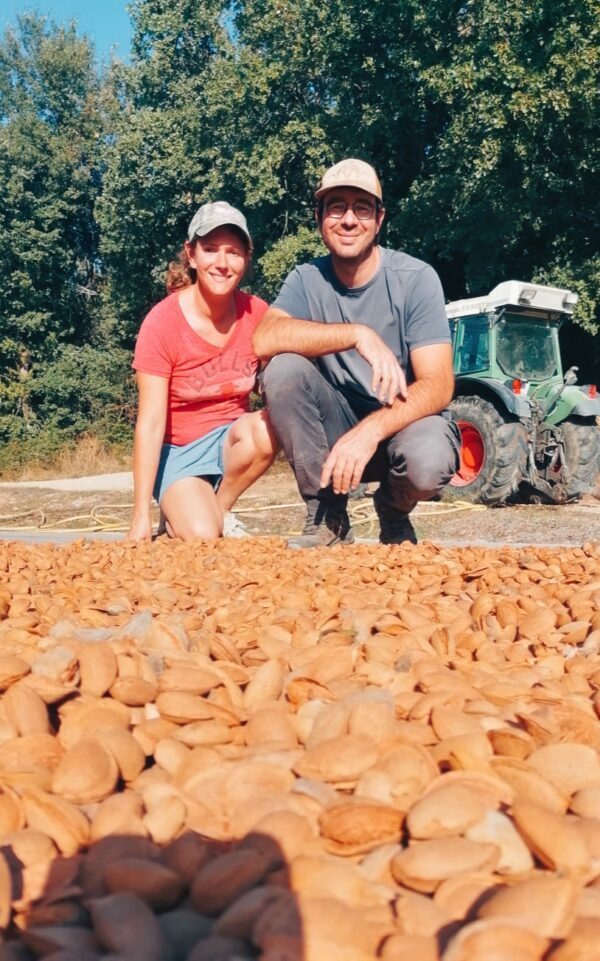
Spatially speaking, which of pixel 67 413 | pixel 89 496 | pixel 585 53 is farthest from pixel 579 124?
pixel 67 413

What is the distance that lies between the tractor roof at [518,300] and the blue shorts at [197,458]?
450 centimetres

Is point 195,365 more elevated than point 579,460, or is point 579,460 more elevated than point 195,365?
point 195,365

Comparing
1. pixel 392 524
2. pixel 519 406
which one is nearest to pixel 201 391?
pixel 392 524

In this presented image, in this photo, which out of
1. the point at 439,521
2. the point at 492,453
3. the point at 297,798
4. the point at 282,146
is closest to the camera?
the point at 297,798

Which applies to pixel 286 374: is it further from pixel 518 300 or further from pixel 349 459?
pixel 518 300

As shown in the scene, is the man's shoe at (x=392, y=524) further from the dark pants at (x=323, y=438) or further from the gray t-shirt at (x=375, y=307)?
the gray t-shirt at (x=375, y=307)

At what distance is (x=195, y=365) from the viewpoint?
12.2 ft

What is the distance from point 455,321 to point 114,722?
7501 millimetres

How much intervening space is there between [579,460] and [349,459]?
4.92m

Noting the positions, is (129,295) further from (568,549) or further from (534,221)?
(568,549)

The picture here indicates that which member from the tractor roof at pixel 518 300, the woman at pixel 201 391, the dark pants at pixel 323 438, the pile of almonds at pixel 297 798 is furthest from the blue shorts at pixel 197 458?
the tractor roof at pixel 518 300

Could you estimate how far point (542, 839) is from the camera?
83 centimetres

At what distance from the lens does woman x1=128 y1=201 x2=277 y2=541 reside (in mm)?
3598

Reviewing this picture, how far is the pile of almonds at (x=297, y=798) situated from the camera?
0.73m
